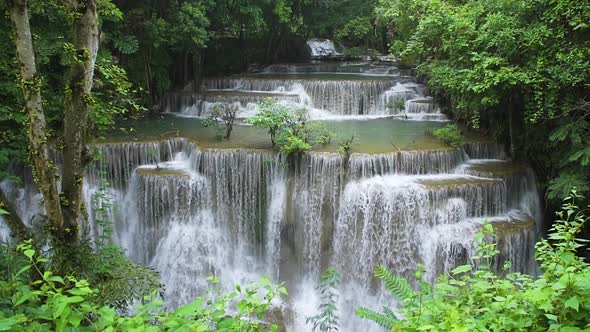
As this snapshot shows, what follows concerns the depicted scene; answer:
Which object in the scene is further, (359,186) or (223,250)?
(223,250)

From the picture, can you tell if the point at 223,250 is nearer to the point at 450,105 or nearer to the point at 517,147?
the point at 517,147

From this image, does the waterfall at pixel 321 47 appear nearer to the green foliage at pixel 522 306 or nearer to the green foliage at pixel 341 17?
the green foliage at pixel 341 17

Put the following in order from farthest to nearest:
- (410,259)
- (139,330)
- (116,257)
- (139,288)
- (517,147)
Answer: (517,147), (410,259), (116,257), (139,288), (139,330)

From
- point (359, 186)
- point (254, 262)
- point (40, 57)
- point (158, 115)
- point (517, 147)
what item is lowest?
point (254, 262)

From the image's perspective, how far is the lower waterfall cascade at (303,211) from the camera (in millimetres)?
8812

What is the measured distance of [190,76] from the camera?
56.6 feet

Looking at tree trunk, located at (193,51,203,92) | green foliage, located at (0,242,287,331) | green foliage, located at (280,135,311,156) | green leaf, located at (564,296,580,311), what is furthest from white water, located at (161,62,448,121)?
green leaf, located at (564,296,580,311)

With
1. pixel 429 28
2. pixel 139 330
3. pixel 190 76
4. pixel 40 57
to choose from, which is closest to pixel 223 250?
pixel 40 57

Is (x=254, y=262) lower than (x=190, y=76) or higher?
lower

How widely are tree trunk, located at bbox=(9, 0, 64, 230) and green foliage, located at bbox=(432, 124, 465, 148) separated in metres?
8.31

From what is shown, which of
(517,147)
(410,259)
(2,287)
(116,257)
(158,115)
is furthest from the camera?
(158,115)

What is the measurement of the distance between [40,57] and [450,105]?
10756 mm

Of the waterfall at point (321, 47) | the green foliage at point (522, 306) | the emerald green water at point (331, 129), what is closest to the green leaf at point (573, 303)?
the green foliage at point (522, 306)

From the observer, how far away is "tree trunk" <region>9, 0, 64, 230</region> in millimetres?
4043
